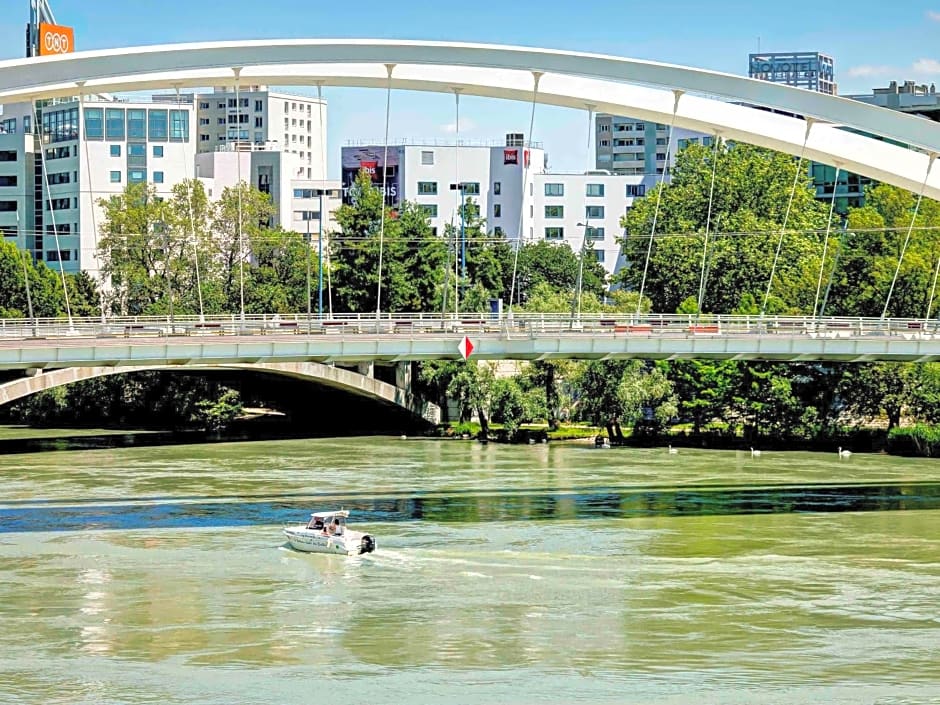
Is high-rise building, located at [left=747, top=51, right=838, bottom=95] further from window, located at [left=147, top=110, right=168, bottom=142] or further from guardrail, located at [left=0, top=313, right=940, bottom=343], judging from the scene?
guardrail, located at [left=0, top=313, right=940, bottom=343]

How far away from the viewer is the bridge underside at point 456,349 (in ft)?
116

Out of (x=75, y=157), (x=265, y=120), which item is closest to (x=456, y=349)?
(x=75, y=157)

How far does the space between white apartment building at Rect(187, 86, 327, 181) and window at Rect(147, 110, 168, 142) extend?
20416 mm

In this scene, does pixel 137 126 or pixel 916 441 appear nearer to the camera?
pixel 916 441

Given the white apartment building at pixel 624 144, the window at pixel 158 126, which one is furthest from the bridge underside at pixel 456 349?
the white apartment building at pixel 624 144

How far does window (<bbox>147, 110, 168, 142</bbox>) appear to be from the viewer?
3536 inches

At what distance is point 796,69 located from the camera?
18725 centimetres

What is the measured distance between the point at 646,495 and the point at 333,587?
42.7 feet

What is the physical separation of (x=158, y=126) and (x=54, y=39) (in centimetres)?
1026

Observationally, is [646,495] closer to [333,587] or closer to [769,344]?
[769,344]

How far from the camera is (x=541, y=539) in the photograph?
3350cm

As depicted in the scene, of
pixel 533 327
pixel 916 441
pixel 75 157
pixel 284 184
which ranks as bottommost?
pixel 916 441

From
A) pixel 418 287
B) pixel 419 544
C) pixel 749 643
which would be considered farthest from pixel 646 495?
pixel 418 287

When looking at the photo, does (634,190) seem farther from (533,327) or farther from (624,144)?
(533,327)
